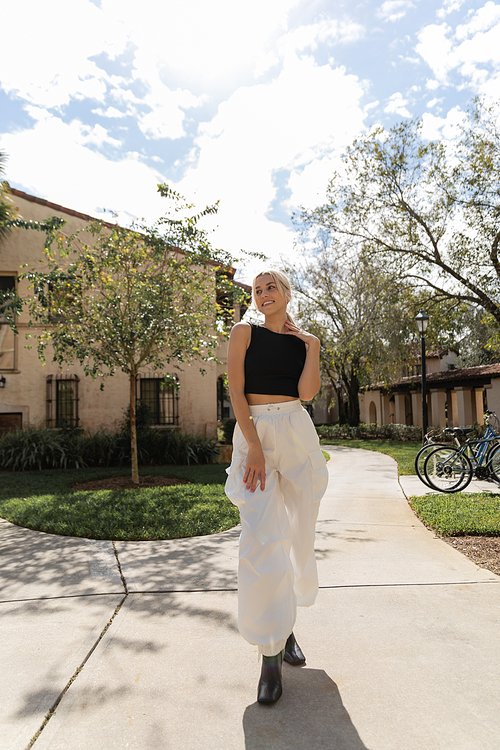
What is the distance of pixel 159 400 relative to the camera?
14.8m

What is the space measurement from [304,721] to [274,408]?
134 cm

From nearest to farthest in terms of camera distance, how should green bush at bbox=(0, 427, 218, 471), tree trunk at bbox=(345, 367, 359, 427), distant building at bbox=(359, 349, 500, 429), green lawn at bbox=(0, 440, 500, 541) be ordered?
green lawn at bbox=(0, 440, 500, 541), green bush at bbox=(0, 427, 218, 471), distant building at bbox=(359, 349, 500, 429), tree trunk at bbox=(345, 367, 359, 427)

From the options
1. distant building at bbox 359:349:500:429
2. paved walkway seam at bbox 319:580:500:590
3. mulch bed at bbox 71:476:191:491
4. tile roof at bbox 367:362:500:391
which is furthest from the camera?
distant building at bbox 359:349:500:429

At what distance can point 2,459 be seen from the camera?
38.3ft

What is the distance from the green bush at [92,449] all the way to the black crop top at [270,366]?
33.5 feet

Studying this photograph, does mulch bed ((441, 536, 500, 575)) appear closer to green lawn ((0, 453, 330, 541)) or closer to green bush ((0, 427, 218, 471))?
green lawn ((0, 453, 330, 541))

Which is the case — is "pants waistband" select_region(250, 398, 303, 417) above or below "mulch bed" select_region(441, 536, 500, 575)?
above

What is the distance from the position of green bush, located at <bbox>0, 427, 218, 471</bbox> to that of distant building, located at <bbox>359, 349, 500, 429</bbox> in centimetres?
1240

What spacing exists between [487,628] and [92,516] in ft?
14.9

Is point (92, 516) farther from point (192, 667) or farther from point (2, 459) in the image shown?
point (2, 459)

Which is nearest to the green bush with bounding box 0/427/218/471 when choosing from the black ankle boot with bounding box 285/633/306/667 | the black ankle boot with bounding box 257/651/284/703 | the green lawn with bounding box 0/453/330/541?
the green lawn with bounding box 0/453/330/541

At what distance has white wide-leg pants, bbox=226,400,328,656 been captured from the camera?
7.52 ft

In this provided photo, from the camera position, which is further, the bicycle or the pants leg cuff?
the bicycle

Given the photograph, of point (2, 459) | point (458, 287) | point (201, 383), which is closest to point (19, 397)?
point (2, 459)
